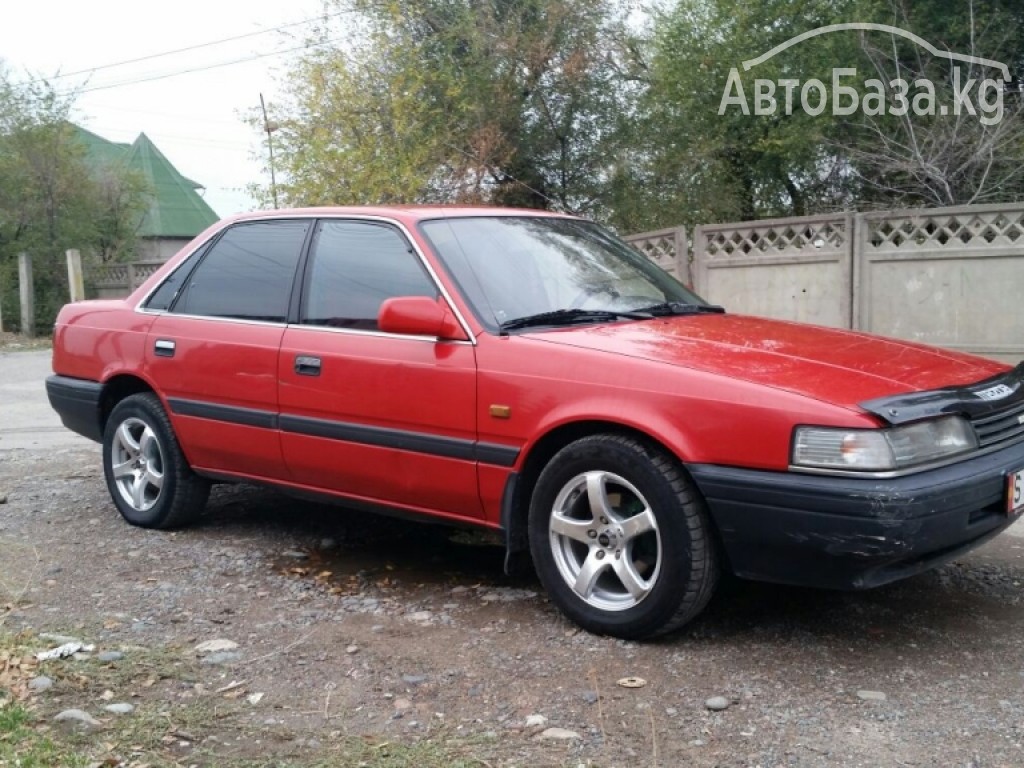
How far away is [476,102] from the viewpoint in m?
14.3

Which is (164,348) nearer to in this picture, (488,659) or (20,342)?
(488,659)

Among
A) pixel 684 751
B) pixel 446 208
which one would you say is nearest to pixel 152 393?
pixel 446 208

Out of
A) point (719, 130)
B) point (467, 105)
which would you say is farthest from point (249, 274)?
point (719, 130)

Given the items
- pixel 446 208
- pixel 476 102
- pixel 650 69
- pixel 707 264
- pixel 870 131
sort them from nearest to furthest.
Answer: pixel 446 208, pixel 707 264, pixel 870 131, pixel 476 102, pixel 650 69

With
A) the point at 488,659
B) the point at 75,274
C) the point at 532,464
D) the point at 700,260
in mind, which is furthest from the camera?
the point at 75,274

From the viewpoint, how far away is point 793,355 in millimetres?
4102

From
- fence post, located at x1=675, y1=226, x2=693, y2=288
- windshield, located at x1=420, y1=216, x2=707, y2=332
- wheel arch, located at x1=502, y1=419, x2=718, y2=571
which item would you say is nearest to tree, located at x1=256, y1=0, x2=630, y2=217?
fence post, located at x1=675, y1=226, x2=693, y2=288

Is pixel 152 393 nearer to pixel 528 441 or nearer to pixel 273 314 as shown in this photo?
pixel 273 314

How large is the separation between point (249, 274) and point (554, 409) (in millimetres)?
2046

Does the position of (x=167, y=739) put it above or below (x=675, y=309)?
below

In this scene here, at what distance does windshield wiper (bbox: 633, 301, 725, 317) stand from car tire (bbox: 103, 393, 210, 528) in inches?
98.5

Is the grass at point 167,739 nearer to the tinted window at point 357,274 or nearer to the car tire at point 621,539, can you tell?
the car tire at point 621,539

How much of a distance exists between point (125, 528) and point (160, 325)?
1.12m

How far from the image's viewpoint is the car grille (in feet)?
12.8
